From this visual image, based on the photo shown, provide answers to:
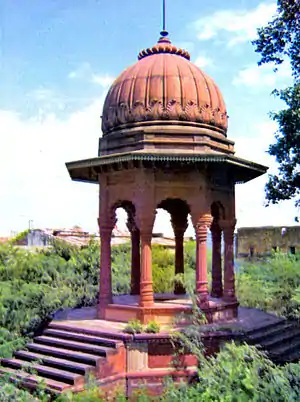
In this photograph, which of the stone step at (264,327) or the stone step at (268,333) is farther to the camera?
the stone step at (264,327)

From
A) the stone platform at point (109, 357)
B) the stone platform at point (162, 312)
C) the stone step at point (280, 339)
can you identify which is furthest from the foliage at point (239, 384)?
the stone step at point (280, 339)

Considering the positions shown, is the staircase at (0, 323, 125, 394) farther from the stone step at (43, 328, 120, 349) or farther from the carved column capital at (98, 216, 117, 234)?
the carved column capital at (98, 216, 117, 234)

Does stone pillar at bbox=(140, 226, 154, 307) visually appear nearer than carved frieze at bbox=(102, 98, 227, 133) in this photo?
Yes

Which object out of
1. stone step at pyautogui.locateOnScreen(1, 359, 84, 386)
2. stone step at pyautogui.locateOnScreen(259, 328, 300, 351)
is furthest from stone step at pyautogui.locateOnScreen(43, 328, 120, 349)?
stone step at pyautogui.locateOnScreen(259, 328, 300, 351)

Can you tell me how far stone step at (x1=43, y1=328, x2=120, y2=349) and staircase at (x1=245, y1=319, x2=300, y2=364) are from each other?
103 inches

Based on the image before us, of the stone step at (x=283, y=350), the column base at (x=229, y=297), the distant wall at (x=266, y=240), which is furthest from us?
the distant wall at (x=266, y=240)

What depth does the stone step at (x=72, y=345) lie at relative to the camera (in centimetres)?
841

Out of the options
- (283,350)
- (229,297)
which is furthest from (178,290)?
(283,350)

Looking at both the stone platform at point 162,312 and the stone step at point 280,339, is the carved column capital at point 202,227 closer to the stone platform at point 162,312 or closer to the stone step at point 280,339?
the stone platform at point 162,312

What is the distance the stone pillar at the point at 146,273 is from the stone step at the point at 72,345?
4.56ft

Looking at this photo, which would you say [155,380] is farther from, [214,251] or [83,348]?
[214,251]

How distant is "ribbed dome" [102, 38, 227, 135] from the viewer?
9.97 m

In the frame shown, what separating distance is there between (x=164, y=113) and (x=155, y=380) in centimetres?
530

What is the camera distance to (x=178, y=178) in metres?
9.83
